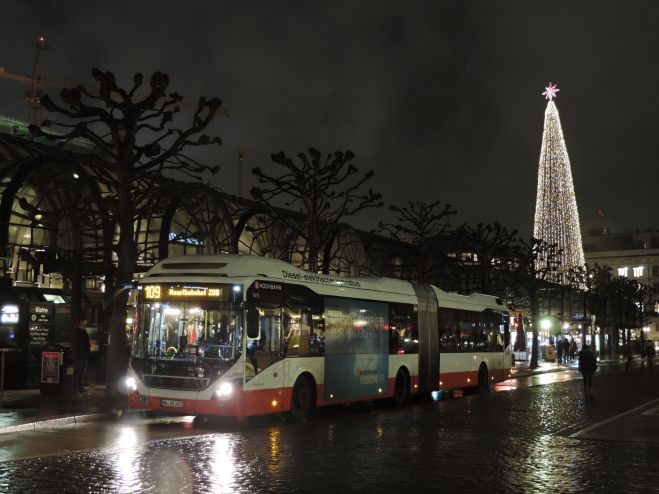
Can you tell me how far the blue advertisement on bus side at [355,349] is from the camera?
1895 centimetres

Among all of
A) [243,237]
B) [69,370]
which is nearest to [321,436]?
[69,370]

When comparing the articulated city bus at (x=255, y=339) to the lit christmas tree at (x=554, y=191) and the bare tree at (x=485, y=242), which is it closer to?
the bare tree at (x=485, y=242)

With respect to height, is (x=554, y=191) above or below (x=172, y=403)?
above

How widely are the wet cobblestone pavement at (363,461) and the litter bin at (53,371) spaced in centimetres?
614

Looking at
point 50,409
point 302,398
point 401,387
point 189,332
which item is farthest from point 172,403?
point 401,387

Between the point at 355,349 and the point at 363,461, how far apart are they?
8180 millimetres

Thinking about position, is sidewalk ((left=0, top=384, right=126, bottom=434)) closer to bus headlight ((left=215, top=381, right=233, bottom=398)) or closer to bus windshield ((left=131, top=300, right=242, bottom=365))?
bus windshield ((left=131, top=300, right=242, bottom=365))

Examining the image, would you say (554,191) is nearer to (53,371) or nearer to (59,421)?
(53,371)

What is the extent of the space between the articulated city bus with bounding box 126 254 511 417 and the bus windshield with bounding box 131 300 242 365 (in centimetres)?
2

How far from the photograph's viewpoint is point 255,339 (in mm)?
16219

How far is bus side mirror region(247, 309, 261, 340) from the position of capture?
1554 centimetres

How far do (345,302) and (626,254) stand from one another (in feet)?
406

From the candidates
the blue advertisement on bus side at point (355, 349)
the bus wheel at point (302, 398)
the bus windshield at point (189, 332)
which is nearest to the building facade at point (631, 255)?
the blue advertisement on bus side at point (355, 349)

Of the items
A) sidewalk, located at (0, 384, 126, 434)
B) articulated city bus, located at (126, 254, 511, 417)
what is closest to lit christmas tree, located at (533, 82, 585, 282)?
articulated city bus, located at (126, 254, 511, 417)
